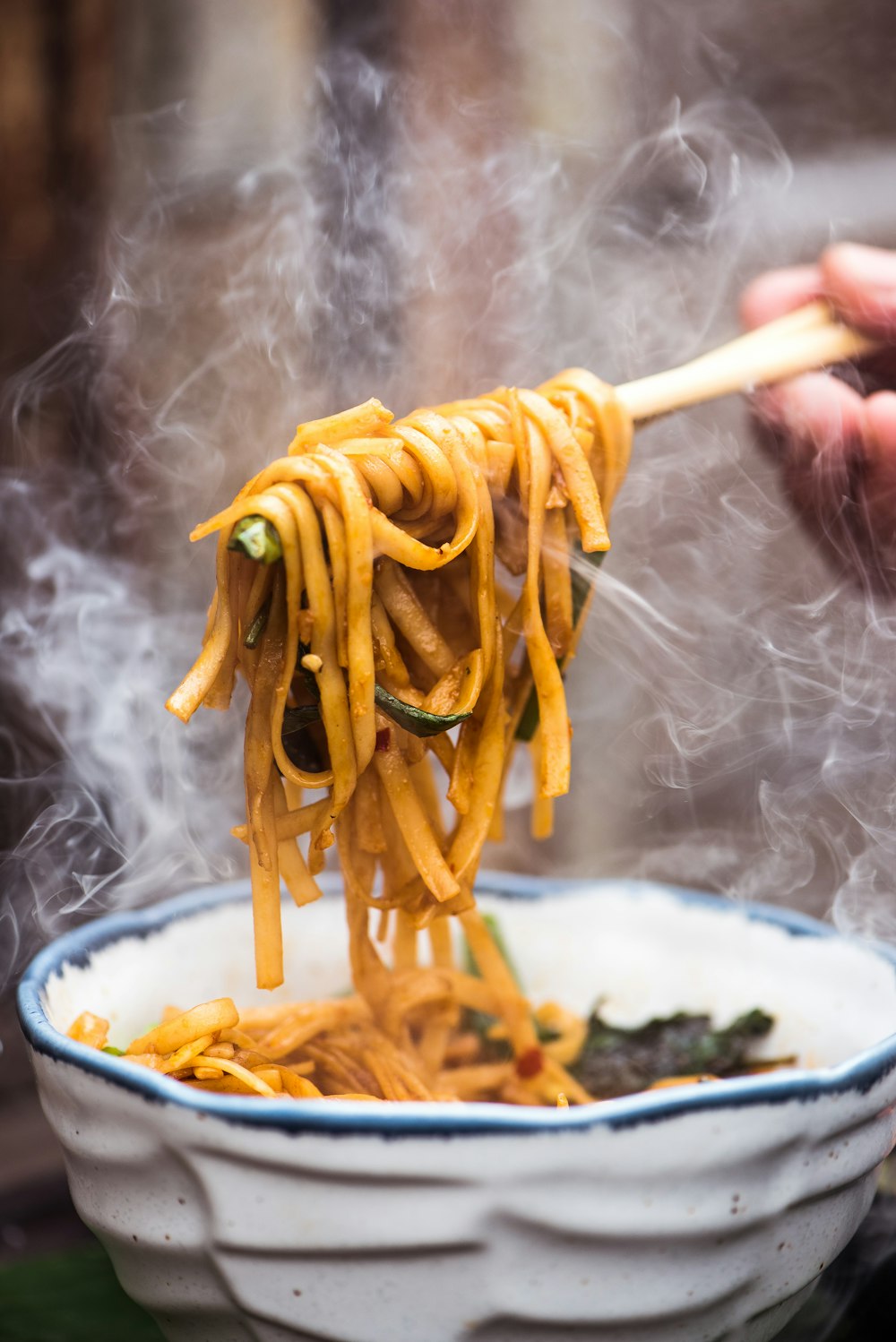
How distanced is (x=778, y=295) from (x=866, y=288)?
21 centimetres

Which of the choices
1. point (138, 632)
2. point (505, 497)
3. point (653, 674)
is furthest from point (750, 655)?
point (138, 632)

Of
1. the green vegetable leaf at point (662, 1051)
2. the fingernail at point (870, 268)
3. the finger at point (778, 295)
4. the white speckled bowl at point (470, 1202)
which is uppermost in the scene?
the fingernail at point (870, 268)

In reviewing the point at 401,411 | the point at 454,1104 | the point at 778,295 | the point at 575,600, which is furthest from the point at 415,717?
the point at 401,411

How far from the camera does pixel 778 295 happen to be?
1.49 meters

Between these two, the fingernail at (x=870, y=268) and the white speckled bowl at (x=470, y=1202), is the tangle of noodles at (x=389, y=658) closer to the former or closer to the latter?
the white speckled bowl at (x=470, y=1202)

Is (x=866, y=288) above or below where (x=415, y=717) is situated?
above

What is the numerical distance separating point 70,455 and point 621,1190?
1.80m

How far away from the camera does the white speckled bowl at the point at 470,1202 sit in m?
0.77

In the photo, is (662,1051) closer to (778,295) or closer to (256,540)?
(256,540)

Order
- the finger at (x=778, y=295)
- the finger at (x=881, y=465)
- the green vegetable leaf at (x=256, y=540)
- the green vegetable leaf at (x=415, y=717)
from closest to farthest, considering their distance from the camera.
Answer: the green vegetable leaf at (x=256, y=540), the green vegetable leaf at (x=415, y=717), the finger at (x=881, y=465), the finger at (x=778, y=295)

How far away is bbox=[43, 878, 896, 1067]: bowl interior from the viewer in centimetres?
126

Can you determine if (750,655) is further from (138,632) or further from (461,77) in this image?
(461,77)

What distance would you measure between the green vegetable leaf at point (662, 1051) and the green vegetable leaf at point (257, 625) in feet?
2.38

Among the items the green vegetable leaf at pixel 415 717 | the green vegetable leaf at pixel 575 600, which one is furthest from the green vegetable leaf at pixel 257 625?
the green vegetable leaf at pixel 575 600
